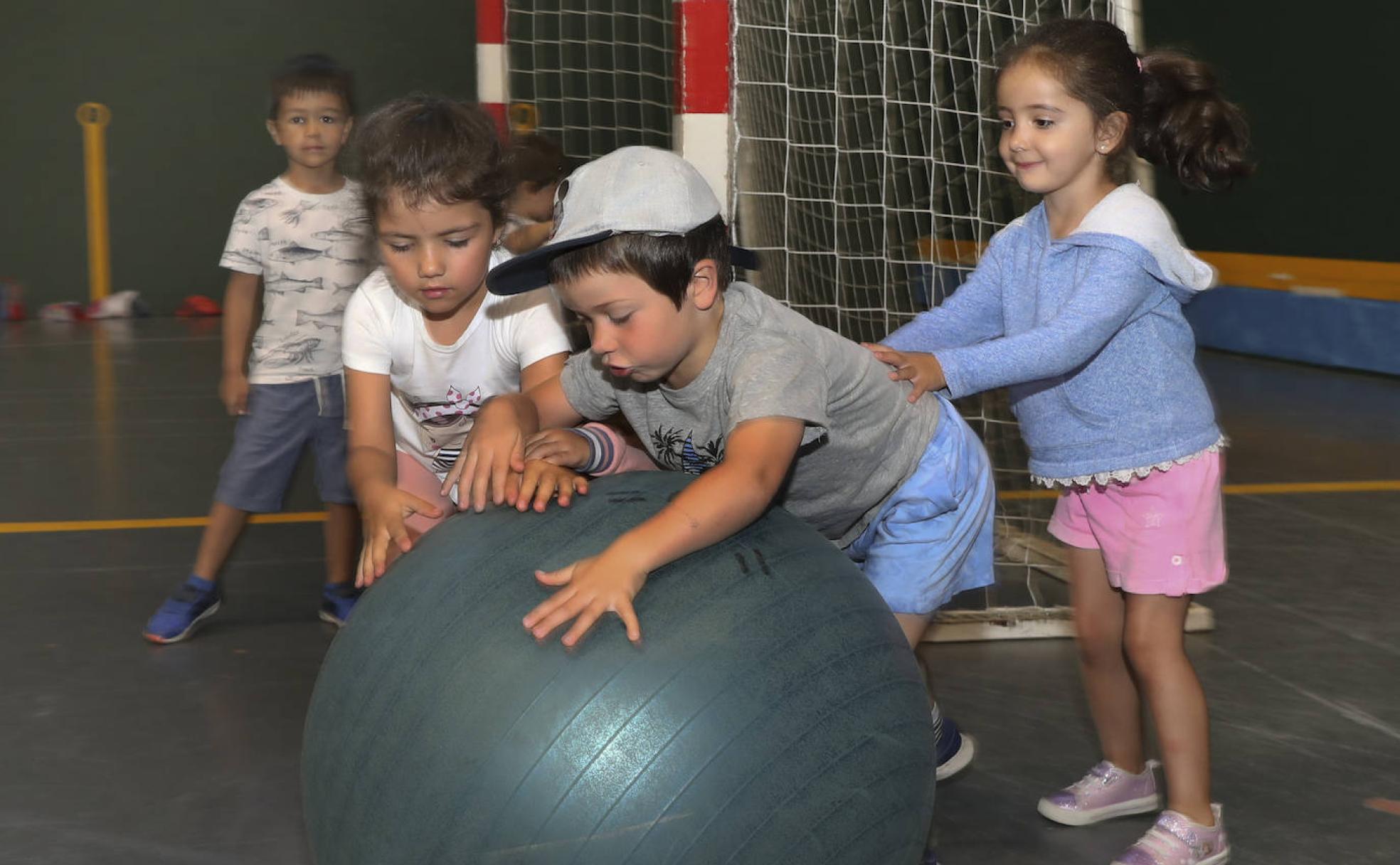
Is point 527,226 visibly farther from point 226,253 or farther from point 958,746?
point 958,746

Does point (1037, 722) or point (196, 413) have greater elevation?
point (196, 413)

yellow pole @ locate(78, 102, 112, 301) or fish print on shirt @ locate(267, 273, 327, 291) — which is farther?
yellow pole @ locate(78, 102, 112, 301)

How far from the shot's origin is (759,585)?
74.0 inches

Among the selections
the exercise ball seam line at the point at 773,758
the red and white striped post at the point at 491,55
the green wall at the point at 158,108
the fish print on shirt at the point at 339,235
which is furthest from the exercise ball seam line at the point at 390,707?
the green wall at the point at 158,108

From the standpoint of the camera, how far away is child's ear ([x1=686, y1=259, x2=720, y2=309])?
2135 millimetres

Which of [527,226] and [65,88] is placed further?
[65,88]

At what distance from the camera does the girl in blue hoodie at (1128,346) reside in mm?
2461

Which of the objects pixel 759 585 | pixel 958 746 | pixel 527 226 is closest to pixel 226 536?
pixel 527 226

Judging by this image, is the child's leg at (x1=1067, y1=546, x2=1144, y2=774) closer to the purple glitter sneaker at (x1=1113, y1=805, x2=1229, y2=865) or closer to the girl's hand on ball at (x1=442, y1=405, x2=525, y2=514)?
the purple glitter sneaker at (x1=1113, y1=805, x2=1229, y2=865)

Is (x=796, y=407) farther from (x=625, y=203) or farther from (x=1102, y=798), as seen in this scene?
(x=1102, y=798)

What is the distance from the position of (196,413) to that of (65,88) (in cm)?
597

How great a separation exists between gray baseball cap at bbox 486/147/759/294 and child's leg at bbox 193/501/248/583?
2067 mm

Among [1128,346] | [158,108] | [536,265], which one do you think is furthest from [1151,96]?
[158,108]

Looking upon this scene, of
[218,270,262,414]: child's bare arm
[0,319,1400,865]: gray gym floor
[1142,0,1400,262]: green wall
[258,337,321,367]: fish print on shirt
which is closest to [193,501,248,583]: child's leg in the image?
[0,319,1400,865]: gray gym floor
